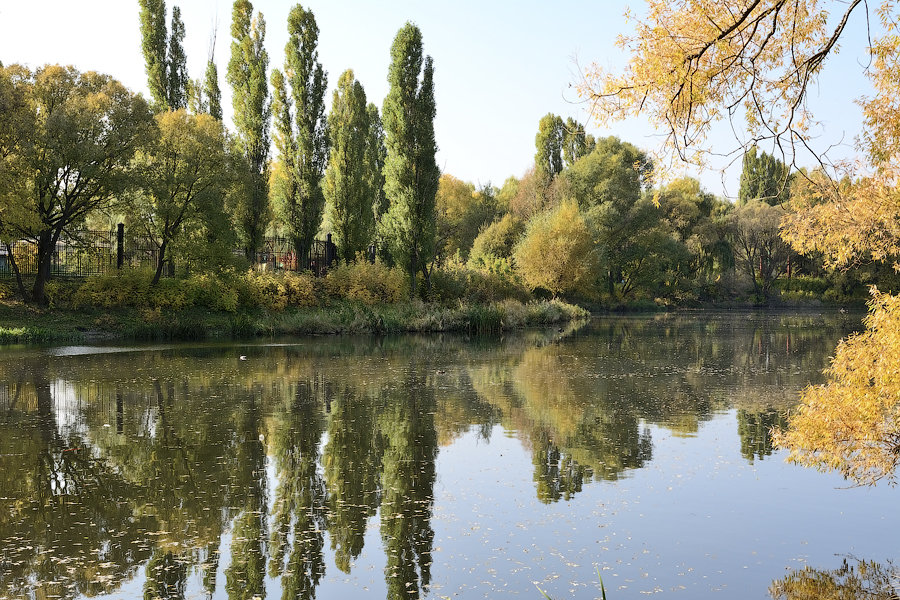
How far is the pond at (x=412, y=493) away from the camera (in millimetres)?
5688

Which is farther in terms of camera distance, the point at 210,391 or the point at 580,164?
the point at 580,164

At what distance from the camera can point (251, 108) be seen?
33312 mm

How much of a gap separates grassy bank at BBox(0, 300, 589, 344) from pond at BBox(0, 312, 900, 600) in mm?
8460

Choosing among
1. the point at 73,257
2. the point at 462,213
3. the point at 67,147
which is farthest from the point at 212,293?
the point at 462,213

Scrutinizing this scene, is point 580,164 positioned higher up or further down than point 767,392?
higher up

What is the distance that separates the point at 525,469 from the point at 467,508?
1688mm

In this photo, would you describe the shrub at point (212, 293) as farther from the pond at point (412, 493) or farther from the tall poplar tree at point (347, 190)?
the pond at point (412, 493)

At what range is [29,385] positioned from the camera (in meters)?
14.6

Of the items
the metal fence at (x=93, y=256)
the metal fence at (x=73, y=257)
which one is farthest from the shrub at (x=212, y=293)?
the metal fence at (x=73, y=257)

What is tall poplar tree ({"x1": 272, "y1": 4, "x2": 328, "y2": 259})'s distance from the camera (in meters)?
34.3

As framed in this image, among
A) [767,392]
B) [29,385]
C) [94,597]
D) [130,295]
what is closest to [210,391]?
[29,385]

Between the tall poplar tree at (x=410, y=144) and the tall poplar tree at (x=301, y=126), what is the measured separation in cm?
309

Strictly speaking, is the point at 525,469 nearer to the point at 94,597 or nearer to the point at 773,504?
the point at 773,504

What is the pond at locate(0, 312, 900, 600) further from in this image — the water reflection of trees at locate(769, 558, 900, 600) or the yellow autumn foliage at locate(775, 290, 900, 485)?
the yellow autumn foliage at locate(775, 290, 900, 485)
